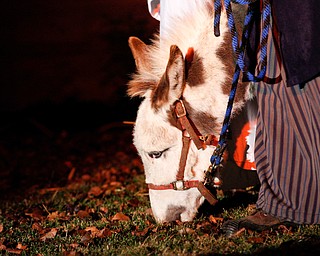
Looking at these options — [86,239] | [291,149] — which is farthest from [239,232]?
[86,239]

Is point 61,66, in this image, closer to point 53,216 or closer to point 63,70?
point 63,70

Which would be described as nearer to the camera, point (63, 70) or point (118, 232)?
point (118, 232)

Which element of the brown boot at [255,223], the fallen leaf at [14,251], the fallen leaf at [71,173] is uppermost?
the brown boot at [255,223]

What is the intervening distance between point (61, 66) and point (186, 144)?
740cm

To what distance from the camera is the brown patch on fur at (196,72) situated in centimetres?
421

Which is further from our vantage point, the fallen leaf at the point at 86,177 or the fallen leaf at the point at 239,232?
the fallen leaf at the point at 86,177

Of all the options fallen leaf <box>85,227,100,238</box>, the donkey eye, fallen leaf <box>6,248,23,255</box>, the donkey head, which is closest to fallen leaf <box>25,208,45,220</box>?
fallen leaf <box>85,227,100,238</box>

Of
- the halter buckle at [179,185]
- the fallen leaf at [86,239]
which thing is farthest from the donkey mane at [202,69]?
the fallen leaf at [86,239]

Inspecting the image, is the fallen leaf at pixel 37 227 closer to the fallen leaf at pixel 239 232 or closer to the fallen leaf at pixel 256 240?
the fallen leaf at pixel 239 232

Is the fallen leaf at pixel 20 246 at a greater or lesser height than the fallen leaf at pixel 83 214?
greater

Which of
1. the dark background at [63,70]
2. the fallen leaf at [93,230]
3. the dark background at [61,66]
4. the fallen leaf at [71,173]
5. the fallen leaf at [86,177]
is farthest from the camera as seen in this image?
the dark background at [61,66]

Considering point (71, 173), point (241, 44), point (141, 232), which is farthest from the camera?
point (71, 173)

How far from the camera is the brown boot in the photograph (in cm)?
425

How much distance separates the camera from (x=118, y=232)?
4.55m
